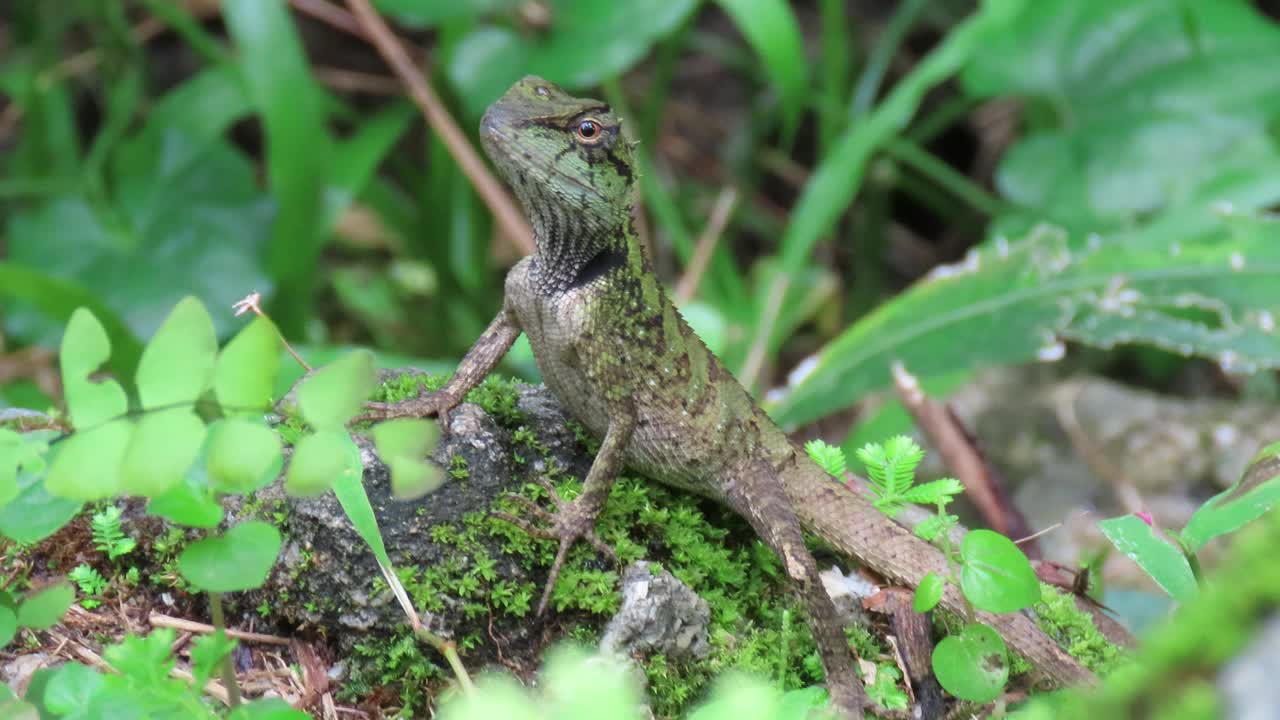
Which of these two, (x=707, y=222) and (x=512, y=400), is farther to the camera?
(x=707, y=222)

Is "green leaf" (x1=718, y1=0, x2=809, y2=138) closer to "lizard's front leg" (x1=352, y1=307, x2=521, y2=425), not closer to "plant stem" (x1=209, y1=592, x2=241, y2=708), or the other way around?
"lizard's front leg" (x1=352, y1=307, x2=521, y2=425)

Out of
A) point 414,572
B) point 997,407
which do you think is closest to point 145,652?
point 414,572

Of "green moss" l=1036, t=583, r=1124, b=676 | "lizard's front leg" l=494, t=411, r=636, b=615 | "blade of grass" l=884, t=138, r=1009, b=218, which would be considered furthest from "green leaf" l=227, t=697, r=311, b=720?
"blade of grass" l=884, t=138, r=1009, b=218

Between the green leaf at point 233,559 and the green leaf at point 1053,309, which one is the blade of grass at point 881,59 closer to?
the green leaf at point 1053,309

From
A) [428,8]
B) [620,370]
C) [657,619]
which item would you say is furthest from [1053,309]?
[428,8]

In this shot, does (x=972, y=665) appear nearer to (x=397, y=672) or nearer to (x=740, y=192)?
(x=397, y=672)

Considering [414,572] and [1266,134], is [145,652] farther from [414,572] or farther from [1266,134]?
[1266,134]
